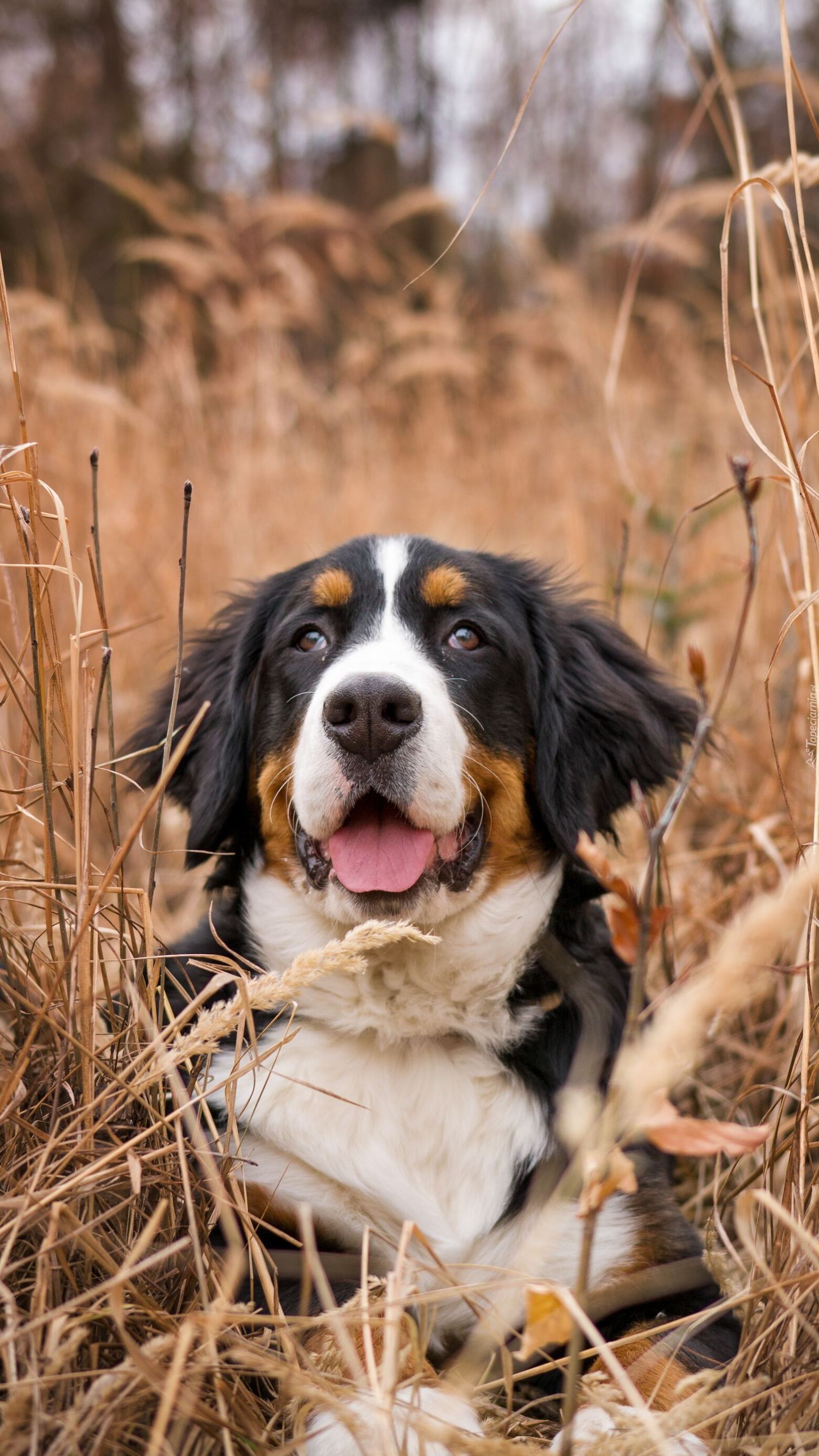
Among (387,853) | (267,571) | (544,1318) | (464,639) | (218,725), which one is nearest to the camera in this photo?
(544,1318)

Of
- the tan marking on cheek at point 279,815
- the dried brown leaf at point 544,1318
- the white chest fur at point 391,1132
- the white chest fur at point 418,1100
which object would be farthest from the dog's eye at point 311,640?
the dried brown leaf at point 544,1318

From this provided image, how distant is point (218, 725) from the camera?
9.12ft

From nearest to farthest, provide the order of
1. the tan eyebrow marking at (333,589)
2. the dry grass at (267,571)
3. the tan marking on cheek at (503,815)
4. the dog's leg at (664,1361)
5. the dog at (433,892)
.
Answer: the dry grass at (267,571) < the dog's leg at (664,1361) < the dog at (433,892) < the tan marking on cheek at (503,815) < the tan eyebrow marking at (333,589)

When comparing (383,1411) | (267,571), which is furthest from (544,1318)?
(267,571)

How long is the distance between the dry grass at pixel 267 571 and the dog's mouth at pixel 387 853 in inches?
16.0

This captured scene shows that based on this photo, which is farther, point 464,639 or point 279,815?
point 464,639

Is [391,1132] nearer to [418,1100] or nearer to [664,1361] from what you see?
[418,1100]

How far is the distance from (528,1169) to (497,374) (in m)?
6.84

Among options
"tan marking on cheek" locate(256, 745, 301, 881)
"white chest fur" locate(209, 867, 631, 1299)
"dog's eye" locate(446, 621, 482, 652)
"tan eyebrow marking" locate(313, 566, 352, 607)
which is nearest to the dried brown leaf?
"white chest fur" locate(209, 867, 631, 1299)

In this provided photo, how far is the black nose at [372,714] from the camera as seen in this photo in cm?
223

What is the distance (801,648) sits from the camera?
318 cm

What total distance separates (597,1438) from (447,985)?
3.12 ft

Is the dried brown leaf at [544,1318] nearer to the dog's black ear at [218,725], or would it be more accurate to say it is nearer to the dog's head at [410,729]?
the dog's head at [410,729]

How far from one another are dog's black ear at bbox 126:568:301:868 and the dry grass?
12.1 inches
